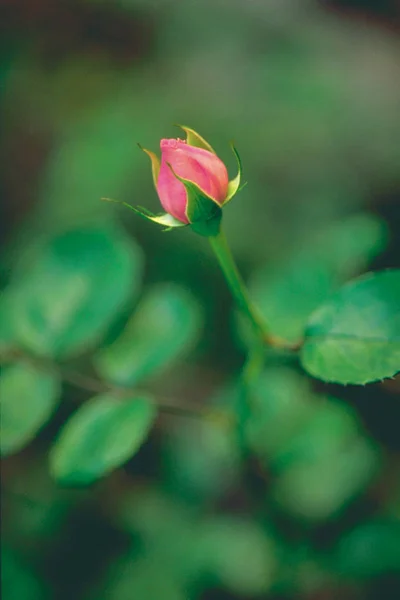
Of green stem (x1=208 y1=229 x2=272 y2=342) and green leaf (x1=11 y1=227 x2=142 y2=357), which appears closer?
green stem (x1=208 y1=229 x2=272 y2=342)

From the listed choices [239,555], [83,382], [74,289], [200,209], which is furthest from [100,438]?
[239,555]

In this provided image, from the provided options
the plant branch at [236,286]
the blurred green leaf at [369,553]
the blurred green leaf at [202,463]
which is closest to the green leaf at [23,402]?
the plant branch at [236,286]

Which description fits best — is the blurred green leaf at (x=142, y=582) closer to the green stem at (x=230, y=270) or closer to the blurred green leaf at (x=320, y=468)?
the blurred green leaf at (x=320, y=468)

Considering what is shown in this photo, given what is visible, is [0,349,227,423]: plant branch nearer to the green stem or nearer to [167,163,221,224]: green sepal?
the green stem

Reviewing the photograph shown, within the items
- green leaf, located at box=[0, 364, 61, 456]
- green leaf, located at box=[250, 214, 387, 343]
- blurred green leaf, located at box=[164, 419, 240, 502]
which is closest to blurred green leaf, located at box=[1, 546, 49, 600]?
blurred green leaf, located at box=[164, 419, 240, 502]

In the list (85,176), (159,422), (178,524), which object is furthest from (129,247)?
(85,176)

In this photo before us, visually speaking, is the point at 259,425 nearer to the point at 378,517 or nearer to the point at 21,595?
the point at 378,517

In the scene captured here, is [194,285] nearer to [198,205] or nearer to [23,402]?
[23,402]
